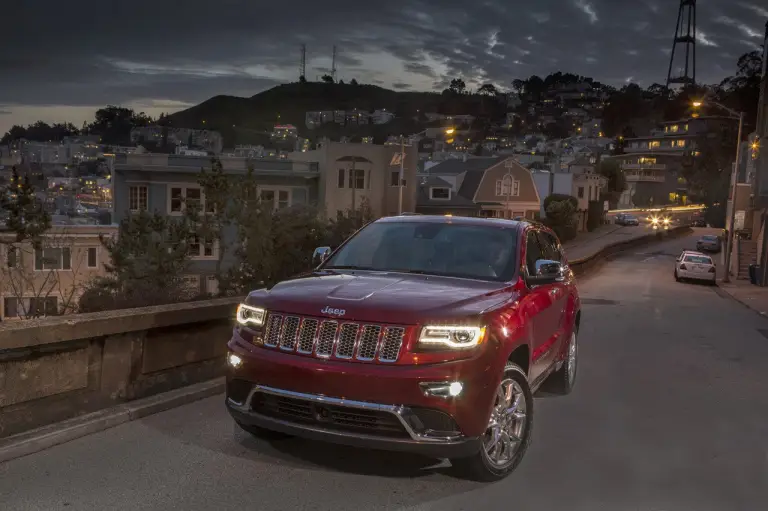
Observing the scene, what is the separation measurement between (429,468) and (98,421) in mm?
2699

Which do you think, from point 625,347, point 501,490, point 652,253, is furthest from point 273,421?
point 652,253

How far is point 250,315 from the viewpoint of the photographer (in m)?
5.59

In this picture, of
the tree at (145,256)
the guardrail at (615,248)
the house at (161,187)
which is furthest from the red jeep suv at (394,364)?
the house at (161,187)

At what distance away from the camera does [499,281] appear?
617cm

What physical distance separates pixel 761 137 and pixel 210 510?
45.2 m

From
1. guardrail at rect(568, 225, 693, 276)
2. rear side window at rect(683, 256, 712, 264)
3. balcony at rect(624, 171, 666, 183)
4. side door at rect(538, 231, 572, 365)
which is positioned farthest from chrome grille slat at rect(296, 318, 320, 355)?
balcony at rect(624, 171, 666, 183)

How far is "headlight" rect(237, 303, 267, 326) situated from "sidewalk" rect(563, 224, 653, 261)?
59.7 metres

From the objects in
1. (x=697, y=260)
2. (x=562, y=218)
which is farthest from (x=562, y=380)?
(x=562, y=218)

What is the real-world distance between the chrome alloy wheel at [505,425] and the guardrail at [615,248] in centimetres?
1487

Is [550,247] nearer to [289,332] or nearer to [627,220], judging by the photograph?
[289,332]

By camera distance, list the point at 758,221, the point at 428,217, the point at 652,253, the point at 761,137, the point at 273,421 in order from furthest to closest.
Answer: the point at 652,253 → the point at 758,221 → the point at 761,137 → the point at 428,217 → the point at 273,421

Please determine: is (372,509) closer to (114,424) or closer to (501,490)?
(501,490)

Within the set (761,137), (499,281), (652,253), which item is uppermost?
(761,137)

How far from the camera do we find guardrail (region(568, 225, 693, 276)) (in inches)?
1352
